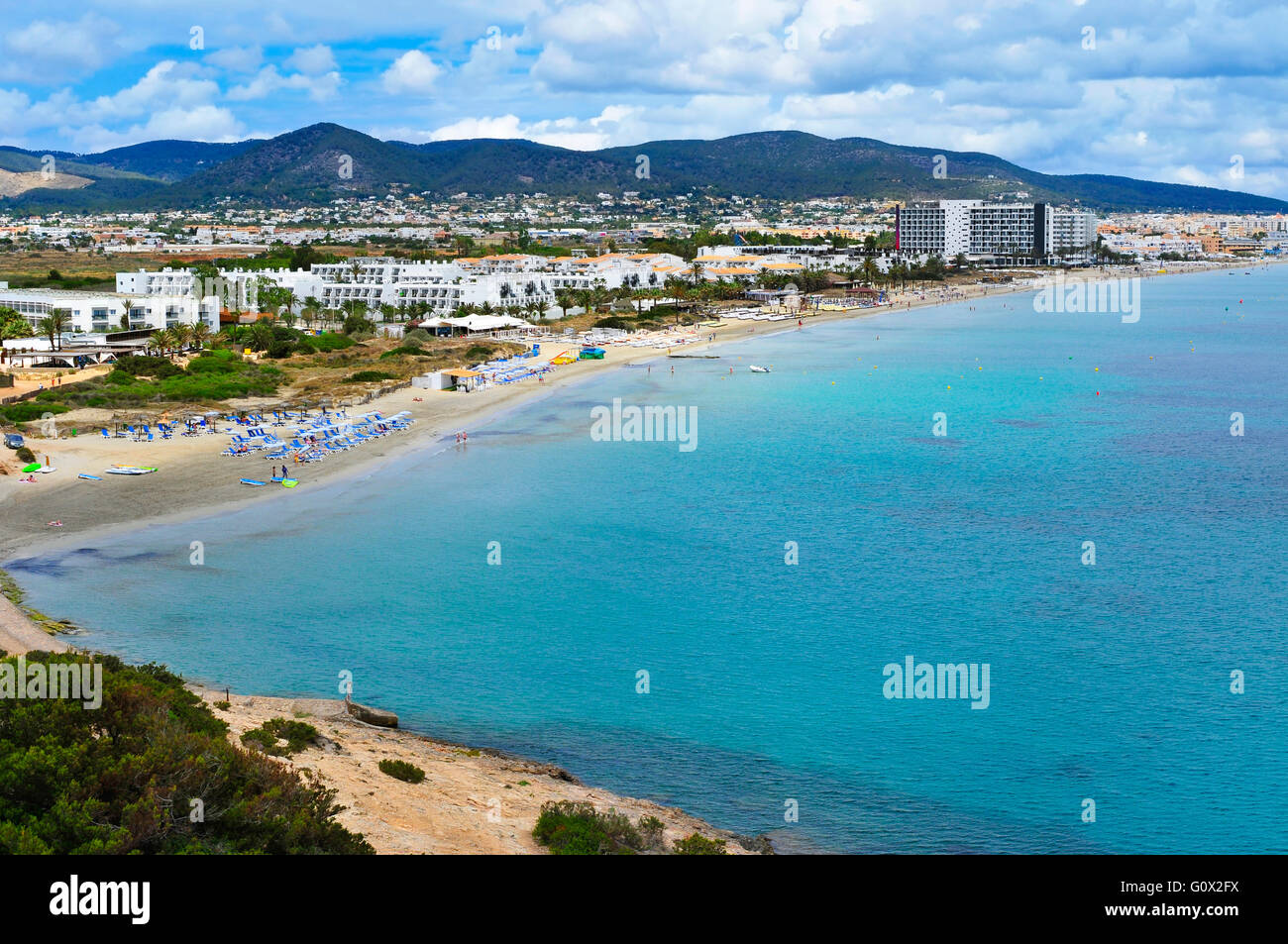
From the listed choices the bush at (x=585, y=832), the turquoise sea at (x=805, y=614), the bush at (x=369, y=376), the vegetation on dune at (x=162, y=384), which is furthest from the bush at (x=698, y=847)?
the bush at (x=369, y=376)

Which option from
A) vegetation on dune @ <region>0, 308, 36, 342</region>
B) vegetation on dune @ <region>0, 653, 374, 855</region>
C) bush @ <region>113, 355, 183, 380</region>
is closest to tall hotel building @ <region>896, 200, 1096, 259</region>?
vegetation on dune @ <region>0, 308, 36, 342</region>

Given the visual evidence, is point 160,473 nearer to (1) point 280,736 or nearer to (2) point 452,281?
(1) point 280,736

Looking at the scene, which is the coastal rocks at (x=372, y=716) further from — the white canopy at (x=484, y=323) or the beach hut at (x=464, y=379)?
the white canopy at (x=484, y=323)

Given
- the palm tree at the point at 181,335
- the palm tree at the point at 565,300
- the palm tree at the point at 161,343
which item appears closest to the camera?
the palm tree at the point at 161,343

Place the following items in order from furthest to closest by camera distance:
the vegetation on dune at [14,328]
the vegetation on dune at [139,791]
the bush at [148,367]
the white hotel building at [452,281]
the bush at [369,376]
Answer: the white hotel building at [452,281] < the vegetation on dune at [14,328] < the bush at [369,376] < the bush at [148,367] < the vegetation on dune at [139,791]

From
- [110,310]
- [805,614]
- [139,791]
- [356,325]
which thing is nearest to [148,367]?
[110,310]

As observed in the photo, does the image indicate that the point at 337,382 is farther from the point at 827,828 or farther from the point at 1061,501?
the point at 827,828

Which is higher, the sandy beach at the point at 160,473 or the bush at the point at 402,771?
the sandy beach at the point at 160,473

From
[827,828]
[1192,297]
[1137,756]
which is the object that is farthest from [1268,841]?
[1192,297]
